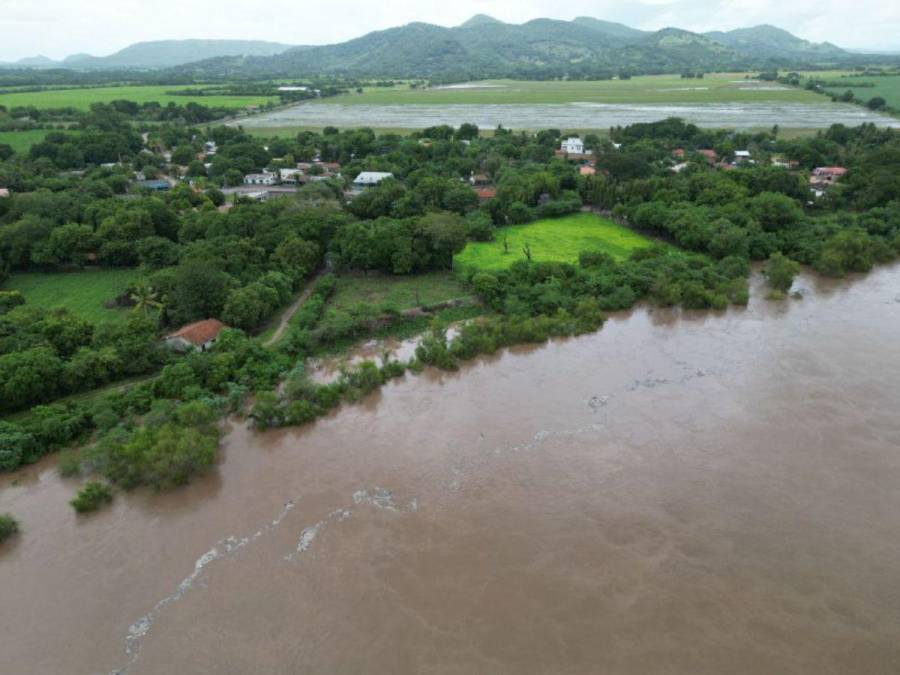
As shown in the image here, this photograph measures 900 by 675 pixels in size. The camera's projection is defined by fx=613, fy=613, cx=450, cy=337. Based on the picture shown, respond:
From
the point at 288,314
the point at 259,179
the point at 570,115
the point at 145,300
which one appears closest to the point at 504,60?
the point at 570,115

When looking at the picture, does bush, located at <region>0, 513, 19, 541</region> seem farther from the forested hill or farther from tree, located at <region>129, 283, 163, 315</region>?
the forested hill

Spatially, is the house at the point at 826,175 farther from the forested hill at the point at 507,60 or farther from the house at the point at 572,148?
the forested hill at the point at 507,60

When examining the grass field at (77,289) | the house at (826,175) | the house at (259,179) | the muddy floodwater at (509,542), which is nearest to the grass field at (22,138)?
the house at (259,179)

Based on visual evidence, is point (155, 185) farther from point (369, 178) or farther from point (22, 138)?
point (22, 138)

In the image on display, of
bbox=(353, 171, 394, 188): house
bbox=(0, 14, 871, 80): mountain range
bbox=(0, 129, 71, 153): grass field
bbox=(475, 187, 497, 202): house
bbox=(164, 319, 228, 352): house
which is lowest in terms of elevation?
bbox=(164, 319, 228, 352): house

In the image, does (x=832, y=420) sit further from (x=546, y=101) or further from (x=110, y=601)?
(x=546, y=101)

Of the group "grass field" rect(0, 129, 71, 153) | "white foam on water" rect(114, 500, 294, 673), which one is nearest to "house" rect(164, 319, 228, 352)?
"white foam on water" rect(114, 500, 294, 673)
